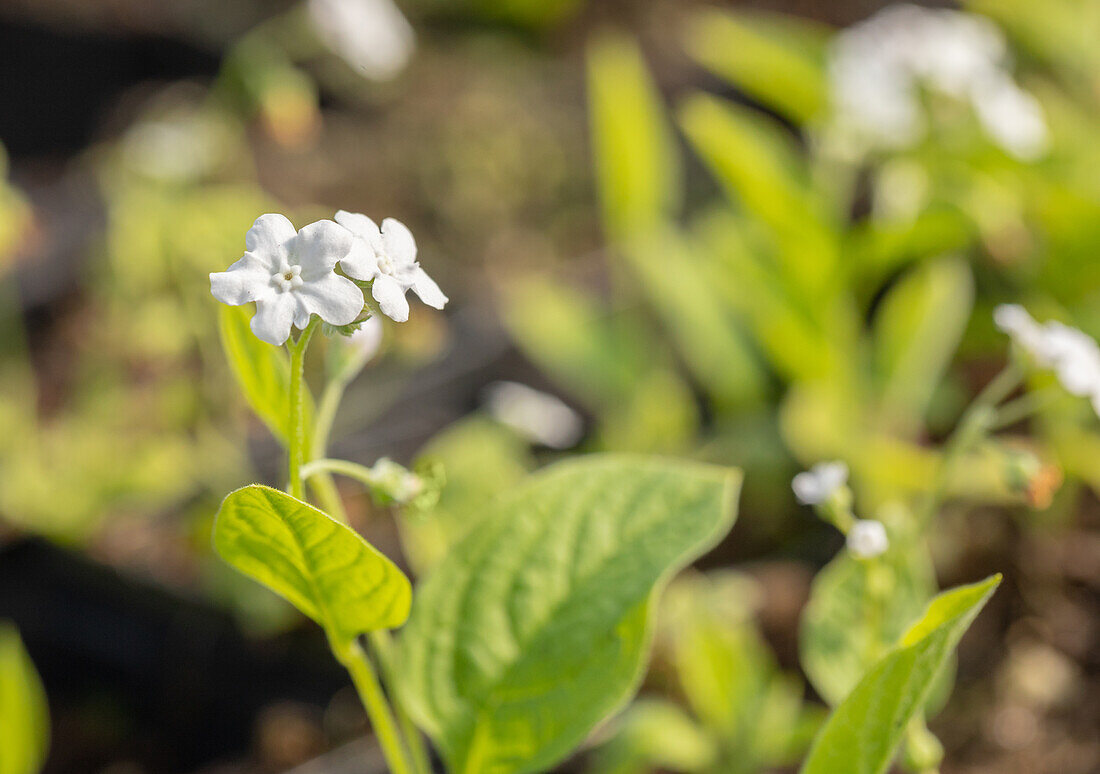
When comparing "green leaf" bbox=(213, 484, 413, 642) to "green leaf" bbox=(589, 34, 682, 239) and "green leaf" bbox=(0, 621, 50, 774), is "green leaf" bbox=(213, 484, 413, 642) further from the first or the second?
"green leaf" bbox=(589, 34, 682, 239)

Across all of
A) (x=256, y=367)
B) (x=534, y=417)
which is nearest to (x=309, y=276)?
(x=256, y=367)

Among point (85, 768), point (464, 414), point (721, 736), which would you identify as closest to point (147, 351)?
point (464, 414)

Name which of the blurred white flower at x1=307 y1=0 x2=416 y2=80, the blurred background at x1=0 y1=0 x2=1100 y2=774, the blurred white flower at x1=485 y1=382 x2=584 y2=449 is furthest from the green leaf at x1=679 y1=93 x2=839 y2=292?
the blurred white flower at x1=307 y1=0 x2=416 y2=80

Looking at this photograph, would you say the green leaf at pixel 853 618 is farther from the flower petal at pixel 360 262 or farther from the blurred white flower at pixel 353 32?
the blurred white flower at pixel 353 32

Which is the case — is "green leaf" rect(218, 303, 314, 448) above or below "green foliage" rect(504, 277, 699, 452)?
above

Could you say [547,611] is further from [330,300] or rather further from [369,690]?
[330,300]

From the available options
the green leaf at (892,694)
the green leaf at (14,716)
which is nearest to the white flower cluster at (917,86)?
the green leaf at (892,694)

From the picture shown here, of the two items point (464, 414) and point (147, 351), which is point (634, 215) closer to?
point (464, 414)

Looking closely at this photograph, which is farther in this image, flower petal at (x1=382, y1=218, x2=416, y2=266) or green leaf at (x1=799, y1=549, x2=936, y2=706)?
green leaf at (x1=799, y1=549, x2=936, y2=706)
